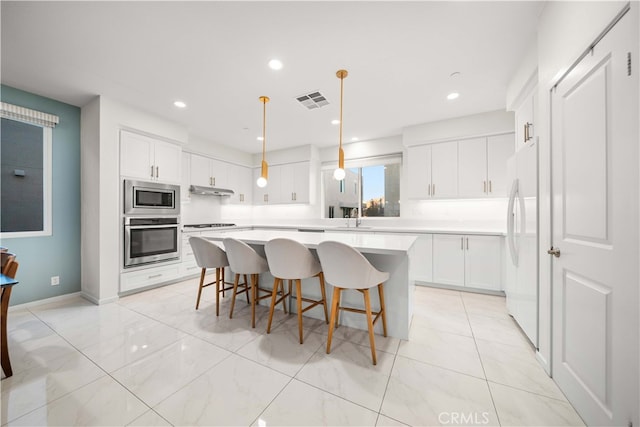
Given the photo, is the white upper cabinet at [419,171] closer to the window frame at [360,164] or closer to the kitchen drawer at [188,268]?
the window frame at [360,164]

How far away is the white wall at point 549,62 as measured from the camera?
4.21 feet

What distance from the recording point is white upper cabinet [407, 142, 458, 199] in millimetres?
3773

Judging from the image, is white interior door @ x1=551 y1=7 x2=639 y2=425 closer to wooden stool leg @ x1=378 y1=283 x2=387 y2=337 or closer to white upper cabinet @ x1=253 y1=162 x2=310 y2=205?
wooden stool leg @ x1=378 y1=283 x2=387 y2=337

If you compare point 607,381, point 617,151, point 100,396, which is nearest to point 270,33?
point 617,151

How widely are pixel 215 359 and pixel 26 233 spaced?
10.0ft

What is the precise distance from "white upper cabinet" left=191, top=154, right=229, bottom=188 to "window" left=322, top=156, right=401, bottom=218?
2199 mm

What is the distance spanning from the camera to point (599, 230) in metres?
1.14

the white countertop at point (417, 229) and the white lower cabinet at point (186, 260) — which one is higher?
the white countertop at point (417, 229)

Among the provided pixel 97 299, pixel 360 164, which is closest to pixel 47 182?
pixel 97 299

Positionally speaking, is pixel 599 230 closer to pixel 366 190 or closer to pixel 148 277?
pixel 366 190

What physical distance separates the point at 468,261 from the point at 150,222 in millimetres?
4677

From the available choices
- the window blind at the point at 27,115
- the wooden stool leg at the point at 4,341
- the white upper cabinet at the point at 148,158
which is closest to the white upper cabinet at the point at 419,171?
the white upper cabinet at the point at 148,158

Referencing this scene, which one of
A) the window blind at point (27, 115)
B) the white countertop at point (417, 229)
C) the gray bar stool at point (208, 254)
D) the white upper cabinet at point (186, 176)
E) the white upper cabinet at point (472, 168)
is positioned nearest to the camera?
the gray bar stool at point (208, 254)

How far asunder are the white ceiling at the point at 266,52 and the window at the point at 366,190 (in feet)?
4.86
